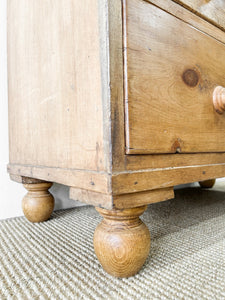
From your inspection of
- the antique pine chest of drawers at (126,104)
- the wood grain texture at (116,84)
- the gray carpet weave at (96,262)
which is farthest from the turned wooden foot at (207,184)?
the wood grain texture at (116,84)

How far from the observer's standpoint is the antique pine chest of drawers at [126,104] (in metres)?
0.37

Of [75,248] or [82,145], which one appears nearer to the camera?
[82,145]

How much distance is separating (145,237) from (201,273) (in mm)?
124

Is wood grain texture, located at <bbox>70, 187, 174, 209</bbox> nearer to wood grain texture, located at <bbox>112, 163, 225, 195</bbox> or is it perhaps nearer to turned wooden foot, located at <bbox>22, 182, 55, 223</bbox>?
wood grain texture, located at <bbox>112, 163, 225, 195</bbox>

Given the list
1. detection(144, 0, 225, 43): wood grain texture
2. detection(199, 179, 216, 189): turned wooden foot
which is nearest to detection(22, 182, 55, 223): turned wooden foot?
detection(144, 0, 225, 43): wood grain texture

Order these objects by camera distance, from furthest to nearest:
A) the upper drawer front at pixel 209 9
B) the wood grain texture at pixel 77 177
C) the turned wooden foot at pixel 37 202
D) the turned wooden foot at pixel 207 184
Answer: the turned wooden foot at pixel 207 184 < the turned wooden foot at pixel 37 202 < the upper drawer front at pixel 209 9 < the wood grain texture at pixel 77 177

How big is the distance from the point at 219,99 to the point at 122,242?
1.19ft

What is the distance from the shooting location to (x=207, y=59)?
0.54m

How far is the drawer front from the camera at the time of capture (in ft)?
1.28

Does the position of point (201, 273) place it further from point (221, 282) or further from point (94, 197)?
point (94, 197)

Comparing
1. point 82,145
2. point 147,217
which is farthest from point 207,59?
point 147,217

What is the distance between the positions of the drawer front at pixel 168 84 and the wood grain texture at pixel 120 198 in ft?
0.23

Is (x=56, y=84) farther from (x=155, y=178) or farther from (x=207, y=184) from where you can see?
(x=207, y=184)

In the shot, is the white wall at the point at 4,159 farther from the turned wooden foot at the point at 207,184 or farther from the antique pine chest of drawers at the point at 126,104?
the turned wooden foot at the point at 207,184
